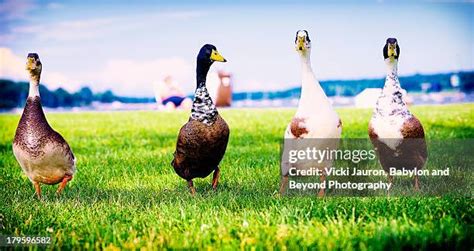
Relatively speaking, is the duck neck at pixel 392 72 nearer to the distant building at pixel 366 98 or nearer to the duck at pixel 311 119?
the duck at pixel 311 119

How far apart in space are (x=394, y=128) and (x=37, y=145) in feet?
4.87

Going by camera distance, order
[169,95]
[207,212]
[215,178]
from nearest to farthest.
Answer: [207,212] → [215,178] → [169,95]

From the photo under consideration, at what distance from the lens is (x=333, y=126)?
249 cm

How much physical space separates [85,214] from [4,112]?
1.02m

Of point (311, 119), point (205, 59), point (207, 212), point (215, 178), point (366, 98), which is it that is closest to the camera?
point (207, 212)

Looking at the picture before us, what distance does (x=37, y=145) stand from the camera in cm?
254

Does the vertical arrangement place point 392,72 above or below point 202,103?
above

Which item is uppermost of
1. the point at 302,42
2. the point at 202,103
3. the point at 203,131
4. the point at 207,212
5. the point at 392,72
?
the point at 302,42

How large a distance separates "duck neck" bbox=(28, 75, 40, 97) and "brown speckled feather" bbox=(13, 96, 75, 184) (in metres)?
0.02

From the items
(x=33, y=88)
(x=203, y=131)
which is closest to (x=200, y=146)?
(x=203, y=131)

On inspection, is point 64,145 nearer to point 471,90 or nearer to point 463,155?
point 463,155

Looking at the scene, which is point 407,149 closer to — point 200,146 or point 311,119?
point 311,119

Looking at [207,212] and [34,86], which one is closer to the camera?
[207,212]

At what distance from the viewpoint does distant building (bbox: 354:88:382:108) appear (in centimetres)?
350
